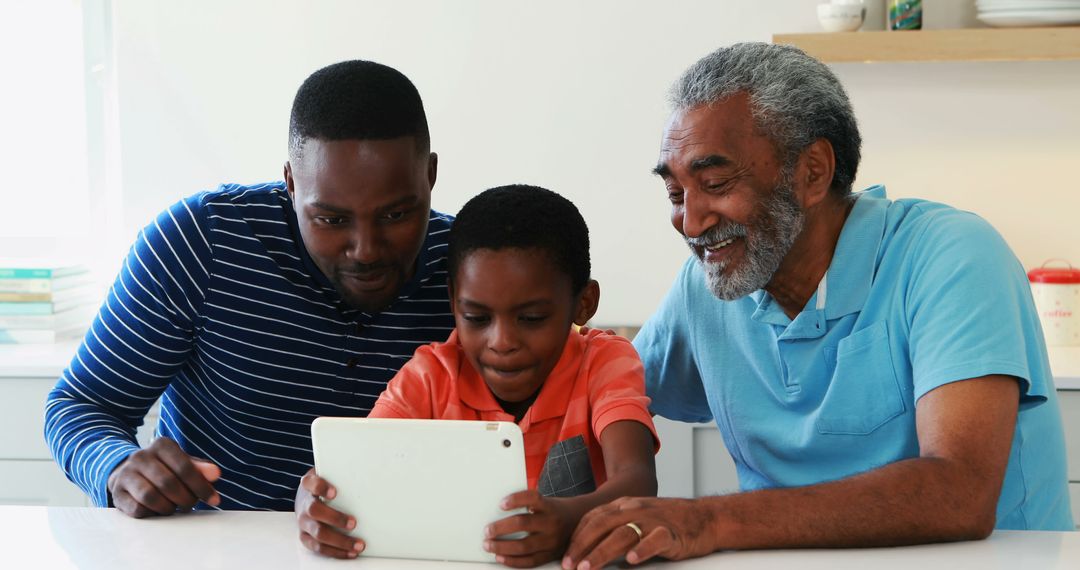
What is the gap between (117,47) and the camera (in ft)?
10.4

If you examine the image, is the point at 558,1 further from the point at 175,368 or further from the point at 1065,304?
the point at 175,368

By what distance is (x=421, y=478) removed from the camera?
1.20 meters

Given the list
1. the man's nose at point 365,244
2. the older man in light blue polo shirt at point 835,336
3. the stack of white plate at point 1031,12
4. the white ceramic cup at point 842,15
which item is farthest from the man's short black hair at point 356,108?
the stack of white plate at point 1031,12

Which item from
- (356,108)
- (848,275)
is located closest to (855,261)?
(848,275)

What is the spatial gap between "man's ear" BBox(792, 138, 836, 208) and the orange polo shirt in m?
0.33

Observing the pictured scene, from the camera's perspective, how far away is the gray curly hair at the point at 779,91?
59.9 inches

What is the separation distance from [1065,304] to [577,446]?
1.84 metres

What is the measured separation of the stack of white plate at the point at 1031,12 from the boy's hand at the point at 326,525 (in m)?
2.18

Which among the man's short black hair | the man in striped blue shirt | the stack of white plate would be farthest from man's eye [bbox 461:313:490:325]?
the stack of white plate

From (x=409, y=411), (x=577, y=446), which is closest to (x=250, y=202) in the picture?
(x=409, y=411)

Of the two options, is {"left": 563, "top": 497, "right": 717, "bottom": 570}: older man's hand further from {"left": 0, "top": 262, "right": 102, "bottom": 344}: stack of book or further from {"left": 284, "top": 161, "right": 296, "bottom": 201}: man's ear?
{"left": 0, "top": 262, "right": 102, "bottom": 344}: stack of book

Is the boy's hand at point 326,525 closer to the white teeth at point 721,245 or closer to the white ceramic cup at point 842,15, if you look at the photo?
the white teeth at point 721,245

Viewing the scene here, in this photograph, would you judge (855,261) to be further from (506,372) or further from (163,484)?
(163,484)

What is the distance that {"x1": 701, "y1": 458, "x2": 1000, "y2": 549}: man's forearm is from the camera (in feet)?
4.03
